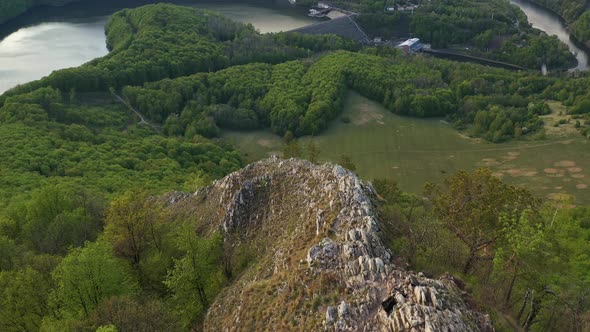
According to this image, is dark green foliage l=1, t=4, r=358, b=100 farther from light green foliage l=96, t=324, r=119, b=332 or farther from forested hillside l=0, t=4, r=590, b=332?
light green foliage l=96, t=324, r=119, b=332

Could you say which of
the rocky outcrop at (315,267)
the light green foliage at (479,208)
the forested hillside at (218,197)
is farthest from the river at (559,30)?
the rocky outcrop at (315,267)

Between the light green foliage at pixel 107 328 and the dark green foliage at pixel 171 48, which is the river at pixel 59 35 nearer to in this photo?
the dark green foliage at pixel 171 48

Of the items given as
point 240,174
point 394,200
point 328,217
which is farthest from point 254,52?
point 328,217

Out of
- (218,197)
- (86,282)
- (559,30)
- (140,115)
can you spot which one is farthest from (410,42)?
(86,282)

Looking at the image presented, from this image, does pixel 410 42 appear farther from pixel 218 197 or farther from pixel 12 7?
pixel 12 7

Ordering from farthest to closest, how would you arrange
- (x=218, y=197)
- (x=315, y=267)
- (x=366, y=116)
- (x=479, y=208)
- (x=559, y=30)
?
(x=559, y=30), (x=366, y=116), (x=218, y=197), (x=479, y=208), (x=315, y=267)

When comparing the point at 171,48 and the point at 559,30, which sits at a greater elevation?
the point at 559,30
